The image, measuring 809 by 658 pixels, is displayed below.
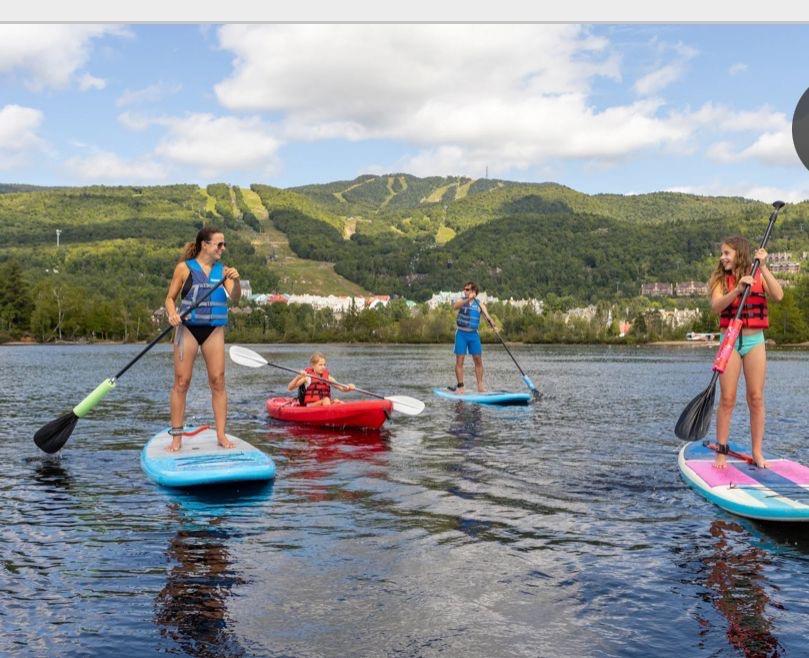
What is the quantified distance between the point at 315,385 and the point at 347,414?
1.62 meters

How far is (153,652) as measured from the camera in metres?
5.55

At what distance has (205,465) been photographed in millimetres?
10641

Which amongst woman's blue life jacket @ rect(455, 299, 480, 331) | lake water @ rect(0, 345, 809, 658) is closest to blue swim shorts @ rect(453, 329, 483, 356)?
woman's blue life jacket @ rect(455, 299, 480, 331)

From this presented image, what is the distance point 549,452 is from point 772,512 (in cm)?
620

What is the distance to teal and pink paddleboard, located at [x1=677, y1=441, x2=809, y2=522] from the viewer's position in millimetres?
8453

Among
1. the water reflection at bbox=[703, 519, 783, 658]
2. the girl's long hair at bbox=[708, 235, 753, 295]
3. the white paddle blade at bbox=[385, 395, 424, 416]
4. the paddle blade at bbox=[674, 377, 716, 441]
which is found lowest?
the water reflection at bbox=[703, 519, 783, 658]

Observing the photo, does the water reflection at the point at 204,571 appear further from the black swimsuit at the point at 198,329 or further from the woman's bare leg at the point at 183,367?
the black swimsuit at the point at 198,329

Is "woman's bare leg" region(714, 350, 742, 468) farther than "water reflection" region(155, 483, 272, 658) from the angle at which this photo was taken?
Yes

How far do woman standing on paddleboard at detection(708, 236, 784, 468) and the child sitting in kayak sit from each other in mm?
9100

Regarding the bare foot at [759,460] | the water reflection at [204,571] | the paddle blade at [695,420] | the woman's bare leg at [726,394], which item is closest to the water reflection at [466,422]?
the paddle blade at [695,420]

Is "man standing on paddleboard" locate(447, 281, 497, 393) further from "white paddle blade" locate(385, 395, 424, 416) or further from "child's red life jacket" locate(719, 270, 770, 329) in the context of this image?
"child's red life jacket" locate(719, 270, 770, 329)

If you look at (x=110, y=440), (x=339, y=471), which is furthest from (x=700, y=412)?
(x=110, y=440)

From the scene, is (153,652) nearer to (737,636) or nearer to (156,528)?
(156,528)

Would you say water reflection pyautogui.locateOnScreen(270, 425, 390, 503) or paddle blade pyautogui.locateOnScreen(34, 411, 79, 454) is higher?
paddle blade pyautogui.locateOnScreen(34, 411, 79, 454)
